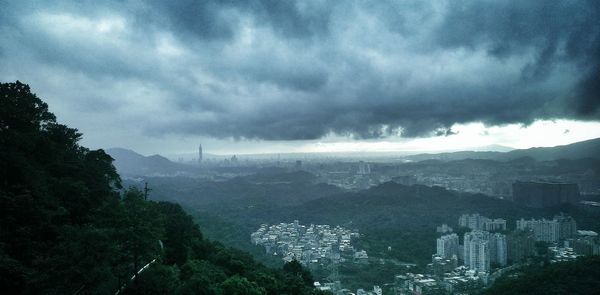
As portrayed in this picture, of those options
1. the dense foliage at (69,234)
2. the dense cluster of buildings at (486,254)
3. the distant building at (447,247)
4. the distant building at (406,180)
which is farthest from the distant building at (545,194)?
the dense foliage at (69,234)

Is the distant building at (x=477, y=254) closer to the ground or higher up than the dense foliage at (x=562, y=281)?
closer to the ground

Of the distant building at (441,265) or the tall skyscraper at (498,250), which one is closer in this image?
the distant building at (441,265)

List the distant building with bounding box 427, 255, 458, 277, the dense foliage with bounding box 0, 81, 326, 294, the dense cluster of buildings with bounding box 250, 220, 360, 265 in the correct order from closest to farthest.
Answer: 1. the dense foliage with bounding box 0, 81, 326, 294
2. the distant building with bounding box 427, 255, 458, 277
3. the dense cluster of buildings with bounding box 250, 220, 360, 265

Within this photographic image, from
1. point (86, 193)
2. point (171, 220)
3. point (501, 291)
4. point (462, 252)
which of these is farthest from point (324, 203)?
point (86, 193)

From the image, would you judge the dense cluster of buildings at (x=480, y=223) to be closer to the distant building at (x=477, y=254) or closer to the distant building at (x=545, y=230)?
the distant building at (x=545, y=230)

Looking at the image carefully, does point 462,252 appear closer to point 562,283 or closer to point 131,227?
point 562,283

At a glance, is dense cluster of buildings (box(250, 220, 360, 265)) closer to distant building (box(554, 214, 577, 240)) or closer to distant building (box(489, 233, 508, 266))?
distant building (box(489, 233, 508, 266))

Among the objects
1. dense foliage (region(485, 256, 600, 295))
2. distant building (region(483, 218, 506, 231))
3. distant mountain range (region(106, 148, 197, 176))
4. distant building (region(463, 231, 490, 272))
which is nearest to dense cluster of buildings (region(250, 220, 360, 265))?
distant building (region(463, 231, 490, 272))

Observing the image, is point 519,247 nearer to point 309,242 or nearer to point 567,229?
point 567,229
